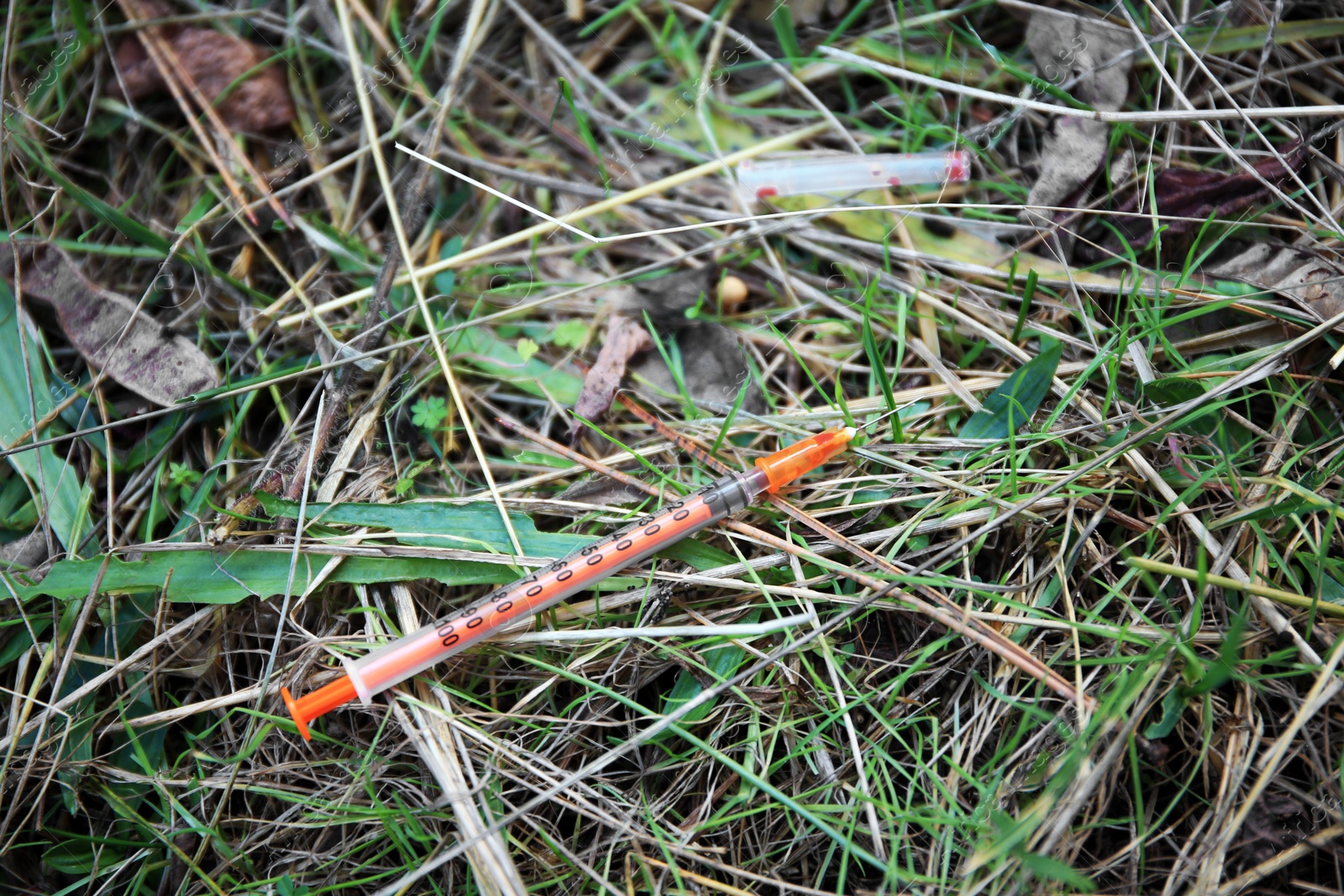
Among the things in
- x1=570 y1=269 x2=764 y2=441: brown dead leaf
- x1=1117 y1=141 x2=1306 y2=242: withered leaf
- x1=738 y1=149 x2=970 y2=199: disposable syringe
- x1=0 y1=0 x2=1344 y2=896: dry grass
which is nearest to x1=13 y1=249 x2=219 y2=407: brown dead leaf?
x1=0 y1=0 x2=1344 y2=896: dry grass

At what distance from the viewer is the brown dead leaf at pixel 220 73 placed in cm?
198

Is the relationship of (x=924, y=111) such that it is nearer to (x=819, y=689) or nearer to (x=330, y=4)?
(x=819, y=689)

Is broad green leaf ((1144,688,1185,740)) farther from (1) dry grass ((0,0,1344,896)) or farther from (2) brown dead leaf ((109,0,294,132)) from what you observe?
(2) brown dead leaf ((109,0,294,132))

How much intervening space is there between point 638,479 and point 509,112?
3.81 feet

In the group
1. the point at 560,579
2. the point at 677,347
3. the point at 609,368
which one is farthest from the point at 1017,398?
the point at 560,579

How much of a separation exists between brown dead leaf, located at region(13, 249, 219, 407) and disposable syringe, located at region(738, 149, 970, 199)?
143 cm

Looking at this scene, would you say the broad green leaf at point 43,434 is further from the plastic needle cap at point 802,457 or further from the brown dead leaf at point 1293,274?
the brown dead leaf at point 1293,274

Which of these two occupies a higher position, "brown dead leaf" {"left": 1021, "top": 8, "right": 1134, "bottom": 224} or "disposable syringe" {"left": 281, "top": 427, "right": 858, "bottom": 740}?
"brown dead leaf" {"left": 1021, "top": 8, "right": 1134, "bottom": 224}

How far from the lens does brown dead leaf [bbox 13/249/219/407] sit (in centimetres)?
177

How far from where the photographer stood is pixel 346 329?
71.0 inches

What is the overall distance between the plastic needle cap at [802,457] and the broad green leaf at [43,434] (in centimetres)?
155

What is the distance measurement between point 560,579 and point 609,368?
55cm

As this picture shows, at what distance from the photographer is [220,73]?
1985mm

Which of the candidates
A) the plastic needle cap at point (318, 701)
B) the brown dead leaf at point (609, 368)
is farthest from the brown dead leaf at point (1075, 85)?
the plastic needle cap at point (318, 701)
